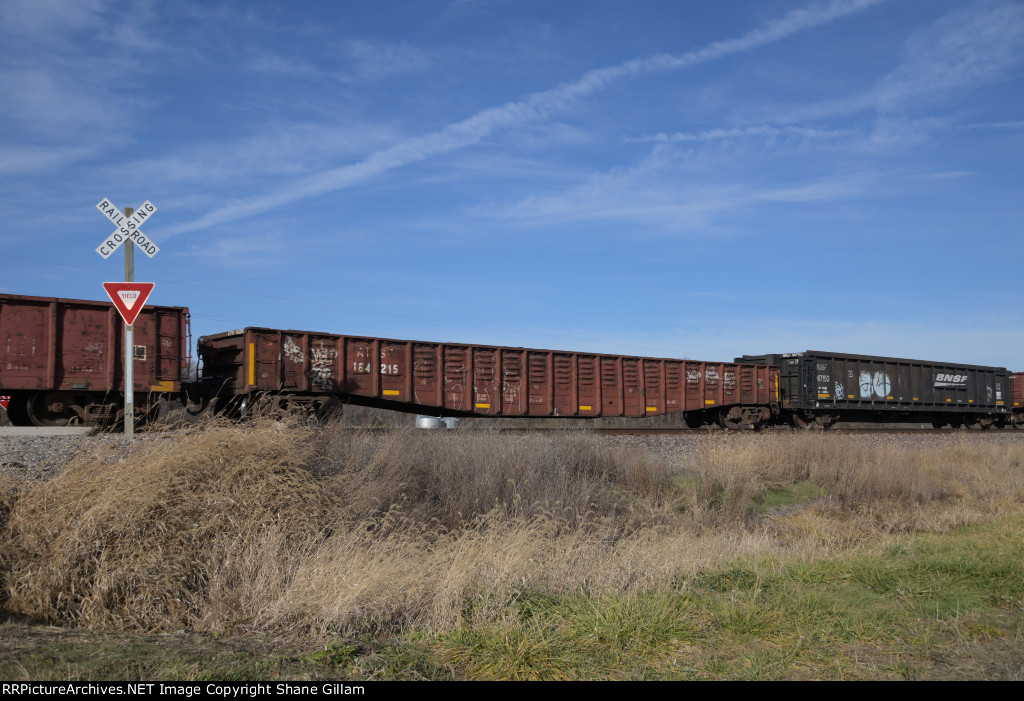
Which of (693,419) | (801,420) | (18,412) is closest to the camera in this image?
(18,412)

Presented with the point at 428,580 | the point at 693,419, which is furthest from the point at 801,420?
the point at 428,580

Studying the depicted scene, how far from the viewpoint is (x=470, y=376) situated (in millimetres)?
20953

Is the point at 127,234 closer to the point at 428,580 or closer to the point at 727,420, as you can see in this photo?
the point at 428,580

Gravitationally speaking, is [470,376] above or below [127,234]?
below

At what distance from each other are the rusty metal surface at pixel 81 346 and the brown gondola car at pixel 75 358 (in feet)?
0.06

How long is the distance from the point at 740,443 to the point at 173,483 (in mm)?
10699

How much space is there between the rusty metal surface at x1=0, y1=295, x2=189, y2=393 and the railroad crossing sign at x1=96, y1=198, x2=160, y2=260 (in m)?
6.61

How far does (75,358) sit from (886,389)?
29707 millimetres

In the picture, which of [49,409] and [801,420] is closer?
[49,409]

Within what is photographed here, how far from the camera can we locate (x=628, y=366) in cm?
2455

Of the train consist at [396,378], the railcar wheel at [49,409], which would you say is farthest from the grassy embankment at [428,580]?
the railcar wheel at [49,409]

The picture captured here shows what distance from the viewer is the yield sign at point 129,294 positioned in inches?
375

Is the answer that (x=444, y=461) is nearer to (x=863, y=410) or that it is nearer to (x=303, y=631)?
(x=303, y=631)

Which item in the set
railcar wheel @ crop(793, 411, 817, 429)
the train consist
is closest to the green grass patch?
the train consist
